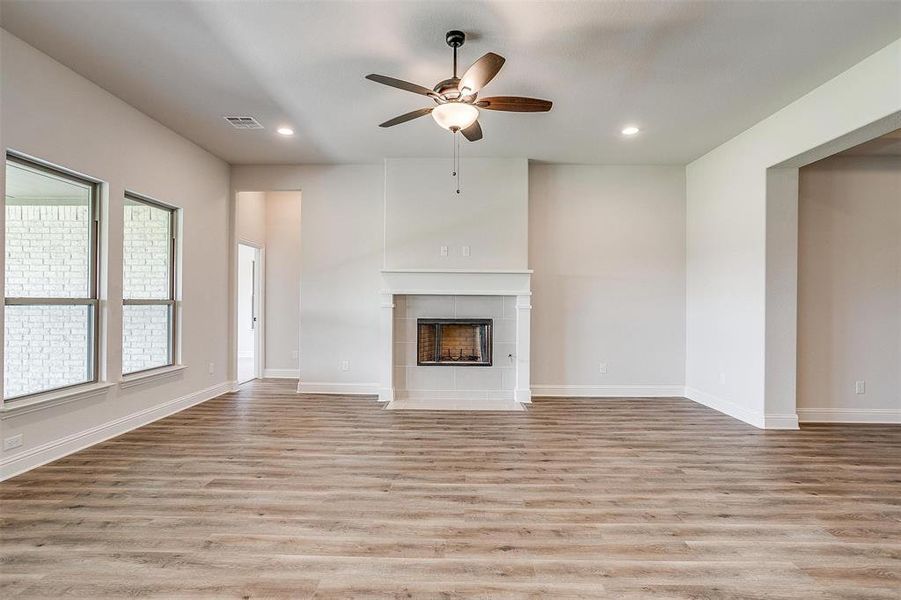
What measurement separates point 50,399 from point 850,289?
6819mm

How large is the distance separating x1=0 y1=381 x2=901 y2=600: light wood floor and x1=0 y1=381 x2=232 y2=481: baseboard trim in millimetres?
110

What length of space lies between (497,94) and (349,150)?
2053mm

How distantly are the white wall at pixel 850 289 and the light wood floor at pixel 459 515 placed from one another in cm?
58

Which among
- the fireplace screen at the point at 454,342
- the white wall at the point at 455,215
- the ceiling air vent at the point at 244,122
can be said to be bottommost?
the fireplace screen at the point at 454,342

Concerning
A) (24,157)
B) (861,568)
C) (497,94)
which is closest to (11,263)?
(24,157)

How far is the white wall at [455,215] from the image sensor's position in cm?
507

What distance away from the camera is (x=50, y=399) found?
→ 3.01 meters

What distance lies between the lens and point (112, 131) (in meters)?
3.57

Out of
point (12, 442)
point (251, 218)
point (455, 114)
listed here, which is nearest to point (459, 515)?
point (455, 114)

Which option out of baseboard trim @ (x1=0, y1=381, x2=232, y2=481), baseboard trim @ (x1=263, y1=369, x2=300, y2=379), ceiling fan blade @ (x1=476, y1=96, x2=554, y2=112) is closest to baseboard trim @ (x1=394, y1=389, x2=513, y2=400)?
baseboard trim @ (x1=263, y1=369, x2=300, y2=379)

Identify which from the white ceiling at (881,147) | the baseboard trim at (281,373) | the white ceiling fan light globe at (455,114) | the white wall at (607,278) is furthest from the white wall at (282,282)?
the white ceiling at (881,147)

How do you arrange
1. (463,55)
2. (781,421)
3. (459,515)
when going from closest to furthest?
(459,515) → (463,55) → (781,421)

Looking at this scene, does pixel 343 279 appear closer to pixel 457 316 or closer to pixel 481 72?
pixel 457 316

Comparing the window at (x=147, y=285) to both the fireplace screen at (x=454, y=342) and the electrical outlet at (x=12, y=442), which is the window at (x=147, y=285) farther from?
the fireplace screen at (x=454, y=342)
